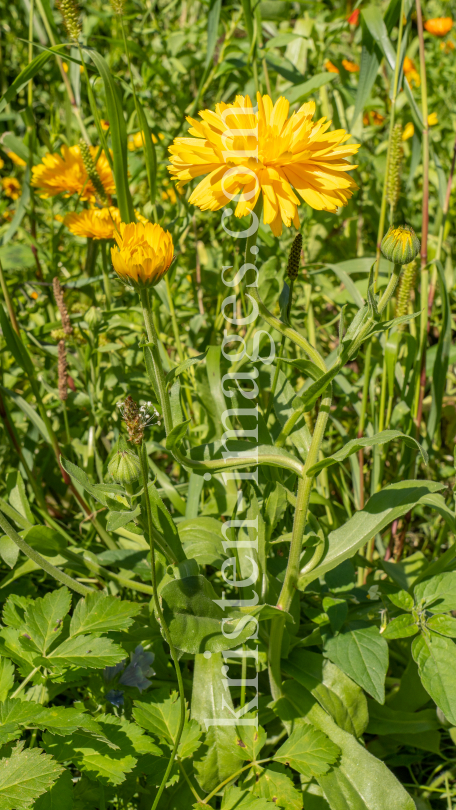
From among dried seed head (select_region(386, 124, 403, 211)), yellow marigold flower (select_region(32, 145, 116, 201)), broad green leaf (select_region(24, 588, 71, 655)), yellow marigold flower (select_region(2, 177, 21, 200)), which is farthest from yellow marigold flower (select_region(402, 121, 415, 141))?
broad green leaf (select_region(24, 588, 71, 655))

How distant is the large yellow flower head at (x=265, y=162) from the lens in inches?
34.9

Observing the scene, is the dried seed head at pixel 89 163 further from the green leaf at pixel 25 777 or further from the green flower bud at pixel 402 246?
the green leaf at pixel 25 777

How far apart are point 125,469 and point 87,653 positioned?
31 centimetres

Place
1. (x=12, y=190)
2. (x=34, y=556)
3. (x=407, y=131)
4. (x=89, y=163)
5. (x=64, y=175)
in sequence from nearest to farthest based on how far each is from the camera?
(x=34, y=556)
(x=89, y=163)
(x=64, y=175)
(x=407, y=131)
(x=12, y=190)

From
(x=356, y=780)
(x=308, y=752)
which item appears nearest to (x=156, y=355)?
(x=308, y=752)

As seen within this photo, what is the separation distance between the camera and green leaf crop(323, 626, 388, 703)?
39.3 inches

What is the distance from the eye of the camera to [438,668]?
1.00m

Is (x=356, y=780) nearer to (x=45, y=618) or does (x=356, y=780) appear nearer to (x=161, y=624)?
(x=161, y=624)

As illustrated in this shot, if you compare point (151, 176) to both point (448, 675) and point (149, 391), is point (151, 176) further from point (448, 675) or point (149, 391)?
point (448, 675)

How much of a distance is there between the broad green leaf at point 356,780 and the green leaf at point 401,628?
19 centimetres

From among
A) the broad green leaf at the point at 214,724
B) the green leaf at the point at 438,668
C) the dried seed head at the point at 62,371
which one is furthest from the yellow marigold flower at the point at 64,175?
the green leaf at the point at 438,668

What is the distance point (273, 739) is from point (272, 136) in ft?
3.42

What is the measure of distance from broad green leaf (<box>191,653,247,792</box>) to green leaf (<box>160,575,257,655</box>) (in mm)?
144

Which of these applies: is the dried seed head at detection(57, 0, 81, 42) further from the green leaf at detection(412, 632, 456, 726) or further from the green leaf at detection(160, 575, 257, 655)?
the green leaf at detection(412, 632, 456, 726)
